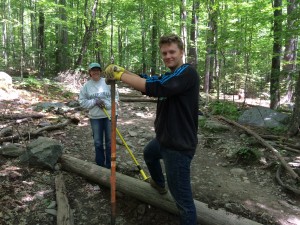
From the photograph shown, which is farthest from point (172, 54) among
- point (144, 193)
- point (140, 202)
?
point (140, 202)

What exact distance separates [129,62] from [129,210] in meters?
29.2

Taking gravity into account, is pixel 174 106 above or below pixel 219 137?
above

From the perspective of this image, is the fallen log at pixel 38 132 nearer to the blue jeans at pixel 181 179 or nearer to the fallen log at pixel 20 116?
the fallen log at pixel 20 116

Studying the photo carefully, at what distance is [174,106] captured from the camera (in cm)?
291

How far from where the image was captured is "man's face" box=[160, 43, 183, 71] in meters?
2.95

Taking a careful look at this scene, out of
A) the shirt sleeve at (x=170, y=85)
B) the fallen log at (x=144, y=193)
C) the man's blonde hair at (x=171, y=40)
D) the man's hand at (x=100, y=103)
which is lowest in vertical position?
the fallen log at (x=144, y=193)

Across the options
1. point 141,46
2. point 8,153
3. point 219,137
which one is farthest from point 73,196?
point 141,46

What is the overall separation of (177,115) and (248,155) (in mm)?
4144

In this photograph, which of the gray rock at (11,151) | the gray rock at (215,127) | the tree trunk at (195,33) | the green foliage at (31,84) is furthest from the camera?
the tree trunk at (195,33)

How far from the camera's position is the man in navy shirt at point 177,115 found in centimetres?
277

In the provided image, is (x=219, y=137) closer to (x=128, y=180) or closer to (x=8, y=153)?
(x=128, y=180)

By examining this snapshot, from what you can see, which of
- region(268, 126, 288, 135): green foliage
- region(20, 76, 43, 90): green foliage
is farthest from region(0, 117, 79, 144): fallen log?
region(268, 126, 288, 135): green foliage

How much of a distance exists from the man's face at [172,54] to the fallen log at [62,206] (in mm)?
2727

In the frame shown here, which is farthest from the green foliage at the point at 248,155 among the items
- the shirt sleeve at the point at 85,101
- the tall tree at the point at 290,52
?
the tall tree at the point at 290,52
